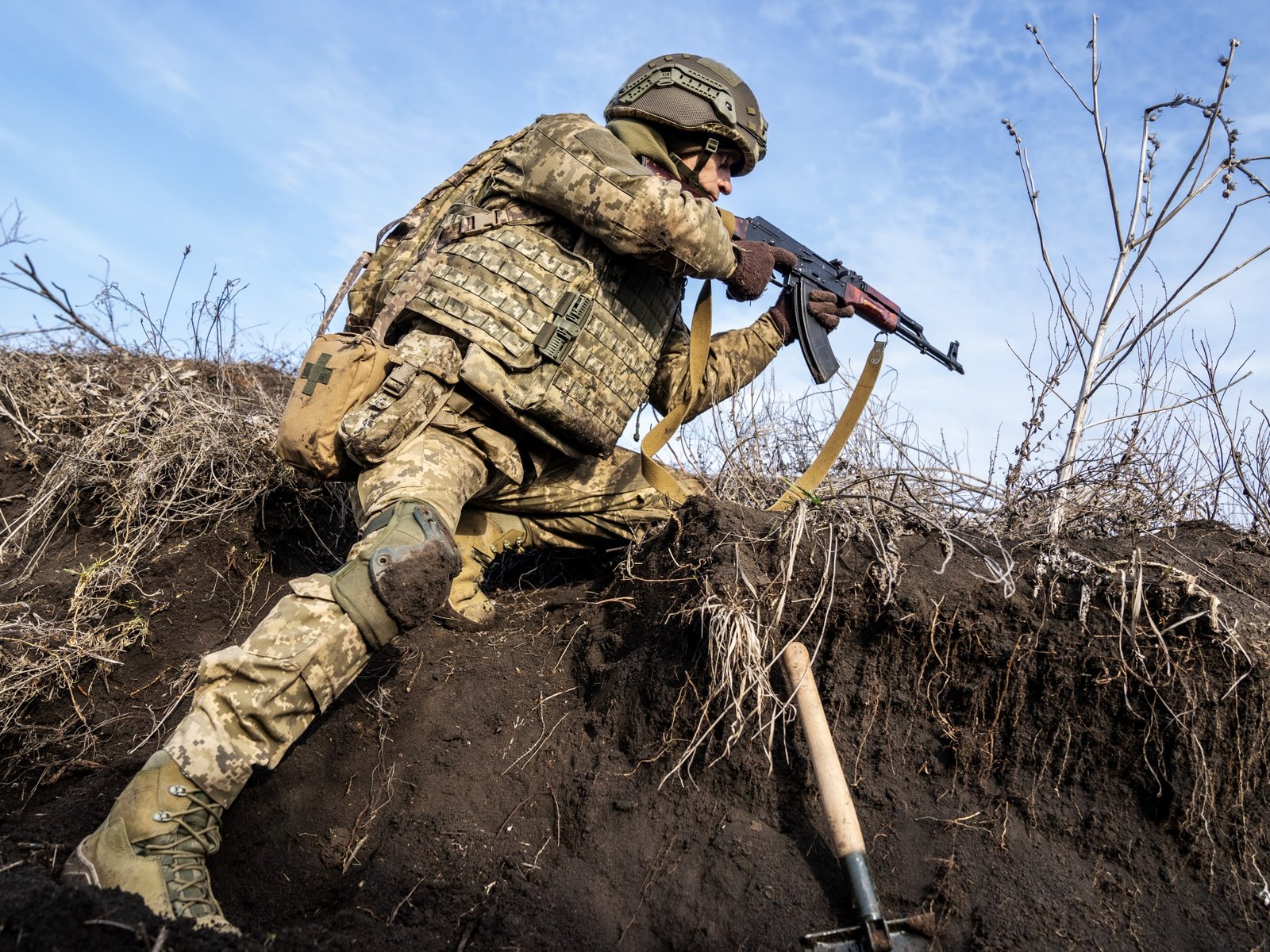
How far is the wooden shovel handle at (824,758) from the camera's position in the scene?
2.59 m

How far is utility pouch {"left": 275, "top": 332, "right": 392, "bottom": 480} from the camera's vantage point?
10.3 ft

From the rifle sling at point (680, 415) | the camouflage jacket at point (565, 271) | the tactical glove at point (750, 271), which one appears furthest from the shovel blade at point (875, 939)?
the tactical glove at point (750, 271)

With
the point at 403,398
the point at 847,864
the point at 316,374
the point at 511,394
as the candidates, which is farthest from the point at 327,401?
the point at 847,864

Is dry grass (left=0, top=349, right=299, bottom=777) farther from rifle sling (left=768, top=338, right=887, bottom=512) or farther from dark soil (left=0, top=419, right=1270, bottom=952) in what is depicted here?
rifle sling (left=768, top=338, right=887, bottom=512)

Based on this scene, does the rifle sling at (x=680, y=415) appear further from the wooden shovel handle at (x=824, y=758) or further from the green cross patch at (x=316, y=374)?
the green cross patch at (x=316, y=374)

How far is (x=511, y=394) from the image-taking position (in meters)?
3.33

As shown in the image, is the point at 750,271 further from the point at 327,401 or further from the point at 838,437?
the point at 327,401

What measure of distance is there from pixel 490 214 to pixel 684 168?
0.91 m

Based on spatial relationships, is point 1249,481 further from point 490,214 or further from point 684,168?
point 490,214

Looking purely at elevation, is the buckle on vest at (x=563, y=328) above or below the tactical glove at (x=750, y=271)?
below

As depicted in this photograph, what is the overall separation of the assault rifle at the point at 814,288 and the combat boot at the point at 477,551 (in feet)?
5.32

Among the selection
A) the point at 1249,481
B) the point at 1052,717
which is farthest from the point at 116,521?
the point at 1249,481

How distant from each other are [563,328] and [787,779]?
1.79 meters

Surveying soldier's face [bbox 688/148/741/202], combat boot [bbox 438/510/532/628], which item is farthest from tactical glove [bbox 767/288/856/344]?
combat boot [bbox 438/510/532/628]
